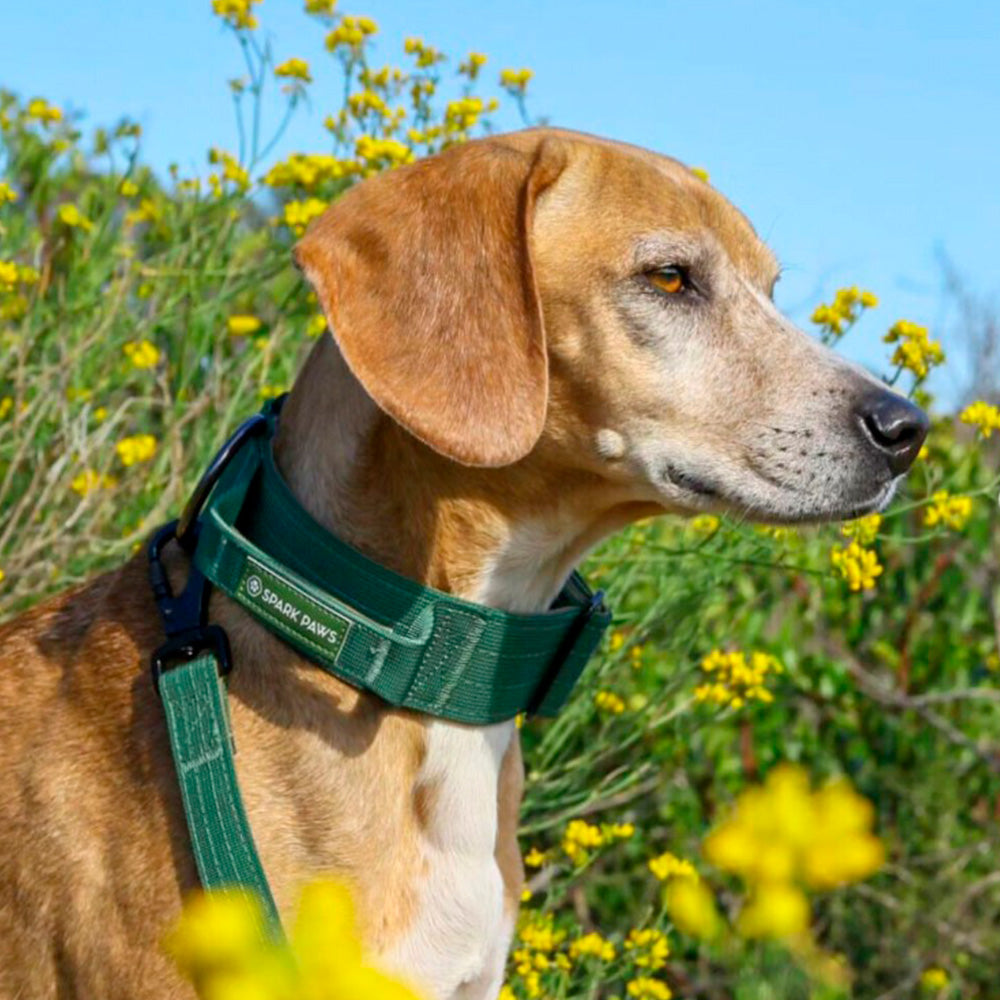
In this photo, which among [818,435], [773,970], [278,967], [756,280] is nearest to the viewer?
[278,967]

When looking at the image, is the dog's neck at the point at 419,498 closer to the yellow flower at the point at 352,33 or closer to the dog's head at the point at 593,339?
the dog's head at the point at 593,339

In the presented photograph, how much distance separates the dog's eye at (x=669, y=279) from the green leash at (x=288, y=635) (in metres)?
0.53

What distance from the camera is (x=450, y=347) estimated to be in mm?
2271

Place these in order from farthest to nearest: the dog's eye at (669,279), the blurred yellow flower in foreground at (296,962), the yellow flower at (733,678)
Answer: the yellow flower at (733,678), the dog's eye at (669,279), the blurred yellow flower in foreground at (296,962)

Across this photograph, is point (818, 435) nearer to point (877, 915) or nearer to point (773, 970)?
point (773, 970)


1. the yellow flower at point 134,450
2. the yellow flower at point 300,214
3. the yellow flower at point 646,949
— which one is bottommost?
the yellow flower at point 646,949

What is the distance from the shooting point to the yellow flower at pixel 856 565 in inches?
125

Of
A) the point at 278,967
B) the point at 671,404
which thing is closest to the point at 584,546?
the point at 671,404

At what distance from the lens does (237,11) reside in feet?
14.0

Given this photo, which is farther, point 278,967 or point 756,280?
point 756,280

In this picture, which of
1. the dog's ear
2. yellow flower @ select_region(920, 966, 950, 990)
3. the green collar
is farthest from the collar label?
Result: yellow flower @ select_region(920, 966, 950, 990)

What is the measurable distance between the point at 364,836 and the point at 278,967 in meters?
1.42

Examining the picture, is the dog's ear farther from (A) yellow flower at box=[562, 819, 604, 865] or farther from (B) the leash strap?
(A) yellow flower at box=[562, 819, 604, 865]

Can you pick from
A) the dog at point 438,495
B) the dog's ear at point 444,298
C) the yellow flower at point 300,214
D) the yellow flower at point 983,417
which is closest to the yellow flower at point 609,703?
the yellow flower at point 983,417
